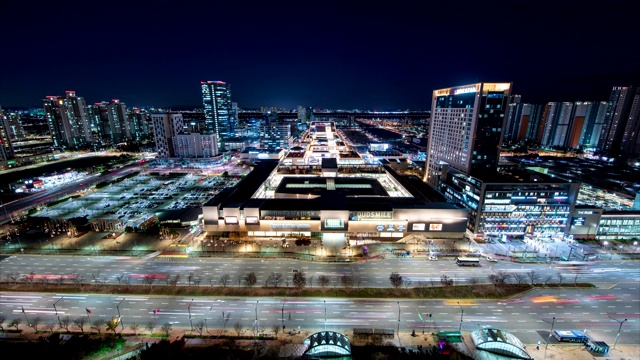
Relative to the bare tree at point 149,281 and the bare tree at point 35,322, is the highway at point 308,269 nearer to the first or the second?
the bare tree at point 149,281

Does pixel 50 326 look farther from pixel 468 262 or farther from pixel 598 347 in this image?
pixel 598 347

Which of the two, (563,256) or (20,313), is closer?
(20,313)

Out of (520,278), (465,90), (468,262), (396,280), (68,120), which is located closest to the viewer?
(396,280)

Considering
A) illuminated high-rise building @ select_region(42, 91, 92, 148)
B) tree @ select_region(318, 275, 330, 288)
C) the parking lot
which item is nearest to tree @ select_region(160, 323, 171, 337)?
tree @ select_region(318, 275, 330, 288)

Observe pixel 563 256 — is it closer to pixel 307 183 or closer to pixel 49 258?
pixel 307 183

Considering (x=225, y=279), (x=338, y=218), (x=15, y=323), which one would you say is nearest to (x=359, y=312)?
(x=225, y=279)

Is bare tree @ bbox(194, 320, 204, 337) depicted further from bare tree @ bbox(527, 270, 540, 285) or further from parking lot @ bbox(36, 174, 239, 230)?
bare tree @ bbox(527, 270, 540, 285)

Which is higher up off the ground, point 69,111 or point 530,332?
point 69,111

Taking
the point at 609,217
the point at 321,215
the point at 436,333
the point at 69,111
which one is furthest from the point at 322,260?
the point at 69,111
